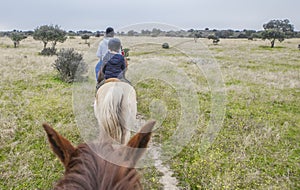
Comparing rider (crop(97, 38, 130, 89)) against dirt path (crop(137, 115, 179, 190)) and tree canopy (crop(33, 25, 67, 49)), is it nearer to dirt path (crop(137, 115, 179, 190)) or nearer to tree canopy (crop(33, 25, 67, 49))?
dirt path (crop(137, 115, 179, 190))

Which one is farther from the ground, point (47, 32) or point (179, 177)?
point (47, 32)

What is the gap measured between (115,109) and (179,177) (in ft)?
6.05

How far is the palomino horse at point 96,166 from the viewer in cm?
107

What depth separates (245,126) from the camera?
660 cm

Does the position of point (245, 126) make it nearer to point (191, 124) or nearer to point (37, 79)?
point (191, 124)

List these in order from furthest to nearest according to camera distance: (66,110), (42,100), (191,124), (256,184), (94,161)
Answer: (42,100), (66,110), (191,124), (256,184), (94,161)

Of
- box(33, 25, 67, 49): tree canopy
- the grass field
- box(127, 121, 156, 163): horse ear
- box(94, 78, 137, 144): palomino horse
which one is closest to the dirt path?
the grass field

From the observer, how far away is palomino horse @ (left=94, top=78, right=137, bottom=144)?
3133 millimetres

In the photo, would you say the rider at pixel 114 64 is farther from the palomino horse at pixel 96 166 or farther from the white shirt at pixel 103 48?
the palomino horse at pixel 96 166

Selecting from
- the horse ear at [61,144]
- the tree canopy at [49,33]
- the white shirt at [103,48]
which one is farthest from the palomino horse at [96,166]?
the tree canopy at [49,33]

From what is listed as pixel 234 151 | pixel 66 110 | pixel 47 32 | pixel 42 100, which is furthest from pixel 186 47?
pixel 47 32

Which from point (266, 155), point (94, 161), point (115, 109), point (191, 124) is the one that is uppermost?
point (94, 161)

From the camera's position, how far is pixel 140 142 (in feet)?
4.27

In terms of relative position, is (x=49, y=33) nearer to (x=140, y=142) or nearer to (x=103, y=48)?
(x=103, y=48)
